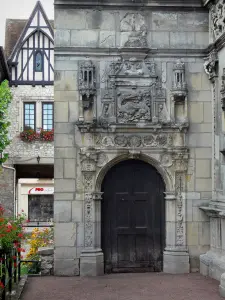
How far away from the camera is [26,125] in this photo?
22.0m

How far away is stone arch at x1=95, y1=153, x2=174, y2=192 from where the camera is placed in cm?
1017

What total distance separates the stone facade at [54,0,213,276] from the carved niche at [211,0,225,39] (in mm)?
504

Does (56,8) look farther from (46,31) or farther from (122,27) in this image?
(46,31)

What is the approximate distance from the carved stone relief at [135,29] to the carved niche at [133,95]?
34cm

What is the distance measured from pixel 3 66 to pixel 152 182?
1212 cm

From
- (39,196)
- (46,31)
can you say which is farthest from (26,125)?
(39,196)

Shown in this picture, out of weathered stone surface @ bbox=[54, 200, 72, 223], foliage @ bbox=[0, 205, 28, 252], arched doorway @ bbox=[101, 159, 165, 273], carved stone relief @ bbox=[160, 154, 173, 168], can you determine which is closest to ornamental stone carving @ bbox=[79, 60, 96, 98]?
arched doorway @ bbox=[101, 159, 165, 273]

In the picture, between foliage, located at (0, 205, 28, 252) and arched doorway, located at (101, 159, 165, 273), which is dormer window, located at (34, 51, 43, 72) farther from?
foliage, located at (0, 205, 28, 252)

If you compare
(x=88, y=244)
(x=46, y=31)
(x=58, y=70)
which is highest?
(x=46, y=31)

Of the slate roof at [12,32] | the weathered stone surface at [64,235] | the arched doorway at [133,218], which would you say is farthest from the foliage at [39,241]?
the slate roof at [12,32]

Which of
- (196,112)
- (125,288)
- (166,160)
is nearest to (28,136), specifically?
(166,160)

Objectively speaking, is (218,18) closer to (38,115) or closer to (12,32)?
(38,115)

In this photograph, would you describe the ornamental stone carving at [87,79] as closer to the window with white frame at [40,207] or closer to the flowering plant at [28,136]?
the flowering plant at [28,136]

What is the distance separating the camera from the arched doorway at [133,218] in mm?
10359
